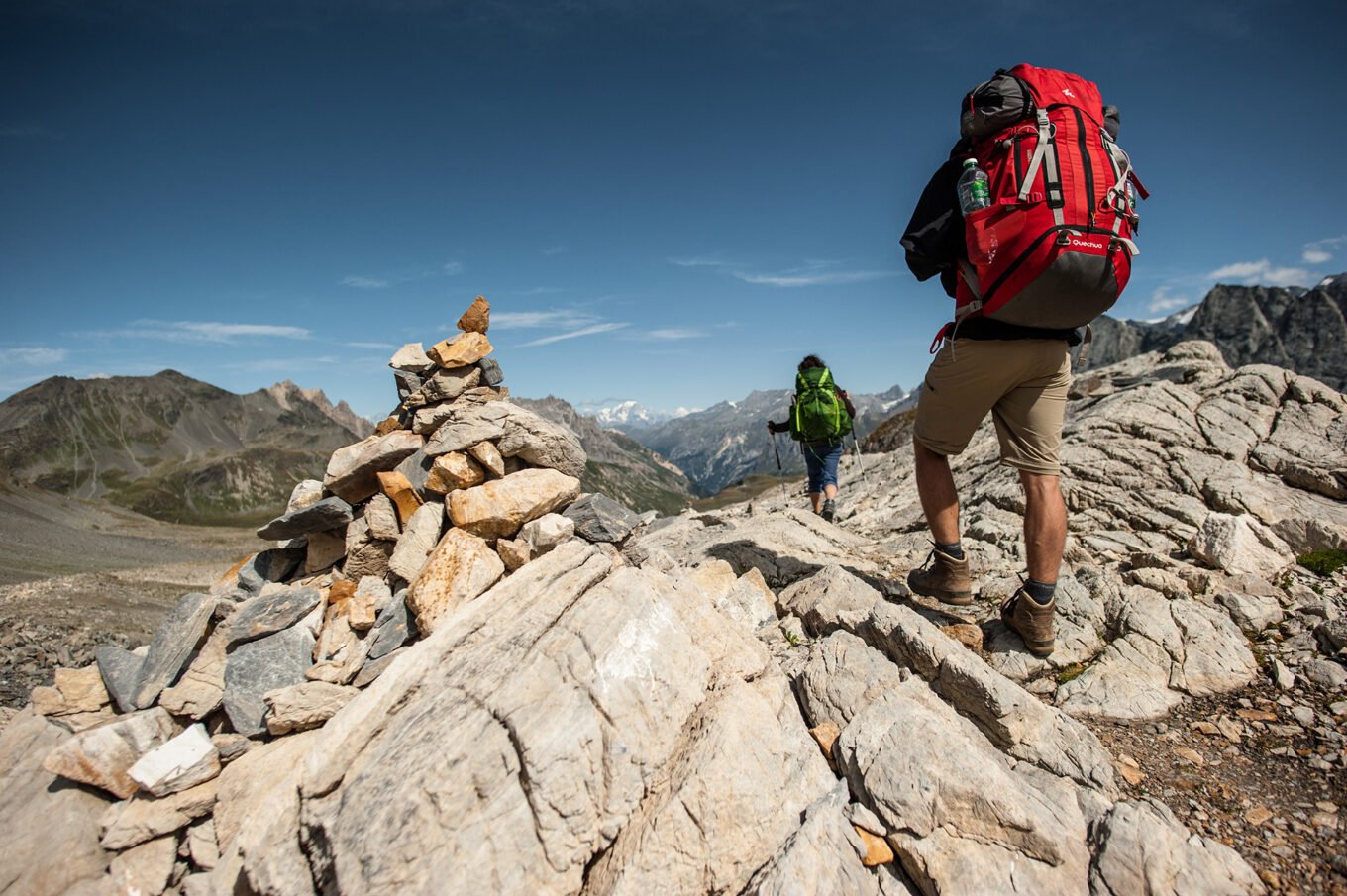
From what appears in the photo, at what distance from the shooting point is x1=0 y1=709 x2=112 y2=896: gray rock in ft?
16.0

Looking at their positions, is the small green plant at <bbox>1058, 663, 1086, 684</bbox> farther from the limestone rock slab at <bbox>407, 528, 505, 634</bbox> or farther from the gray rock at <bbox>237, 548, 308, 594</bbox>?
the gray rock at <bbox>237, 548, 308, 594</bbox>

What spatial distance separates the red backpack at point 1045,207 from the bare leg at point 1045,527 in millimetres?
1760

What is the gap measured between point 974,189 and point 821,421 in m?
8.07

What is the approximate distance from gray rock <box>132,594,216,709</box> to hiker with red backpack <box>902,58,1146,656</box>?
9.26 metres

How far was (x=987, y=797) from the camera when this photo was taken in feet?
14.1

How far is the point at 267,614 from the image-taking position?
7289mm

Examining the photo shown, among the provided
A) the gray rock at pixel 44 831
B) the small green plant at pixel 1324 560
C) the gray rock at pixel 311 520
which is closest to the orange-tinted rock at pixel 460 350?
the gray rock at pixel 311 520

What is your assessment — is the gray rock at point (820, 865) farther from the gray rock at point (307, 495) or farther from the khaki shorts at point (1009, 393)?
the gray rock at point (307, 495)

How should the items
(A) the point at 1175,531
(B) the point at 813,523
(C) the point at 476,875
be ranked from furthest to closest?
(B) the point at 813,523 < (A) the point at 1175,531 < (C) the point at 476,875

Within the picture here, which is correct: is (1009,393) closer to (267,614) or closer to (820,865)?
(820,865)

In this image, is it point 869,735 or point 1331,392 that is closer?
point 869,735

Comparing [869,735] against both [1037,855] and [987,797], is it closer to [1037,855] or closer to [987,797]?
[987,797]

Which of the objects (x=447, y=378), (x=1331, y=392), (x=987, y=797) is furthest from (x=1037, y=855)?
(x=1331, y=392)

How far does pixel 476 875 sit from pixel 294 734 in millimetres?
3337
